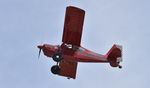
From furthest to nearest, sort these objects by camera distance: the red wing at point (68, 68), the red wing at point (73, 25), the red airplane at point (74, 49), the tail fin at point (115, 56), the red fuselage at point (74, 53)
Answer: the red wing at point (68, 68) → the red fuselage at point (74, 53) → the tail fin at point (115, 56) → the red airplane at point (74, 49) → the red wing at point (73, 25)

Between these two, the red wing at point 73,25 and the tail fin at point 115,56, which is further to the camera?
the tail fin at point 115,56

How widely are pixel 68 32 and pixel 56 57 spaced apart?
2005mm

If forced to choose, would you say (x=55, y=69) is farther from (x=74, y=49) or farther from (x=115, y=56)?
(x=115, y=56)

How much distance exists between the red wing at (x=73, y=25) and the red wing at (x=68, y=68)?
2.51 meters

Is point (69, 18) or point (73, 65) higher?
point (69, 18)

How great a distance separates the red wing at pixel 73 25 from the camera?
22.9 metres

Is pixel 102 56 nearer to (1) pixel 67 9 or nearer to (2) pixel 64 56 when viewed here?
(2) pixel 64 56

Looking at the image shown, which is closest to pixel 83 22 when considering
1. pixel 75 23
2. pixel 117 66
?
pixel 75 23

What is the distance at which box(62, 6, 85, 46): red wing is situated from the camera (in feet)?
75.2

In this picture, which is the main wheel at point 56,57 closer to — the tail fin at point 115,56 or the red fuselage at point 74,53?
the red fuselage at point 74,53

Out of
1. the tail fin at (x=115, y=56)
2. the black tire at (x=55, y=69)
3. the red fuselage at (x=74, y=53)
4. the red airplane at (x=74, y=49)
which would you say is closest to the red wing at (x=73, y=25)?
the red airplane at (x=74, y=49)

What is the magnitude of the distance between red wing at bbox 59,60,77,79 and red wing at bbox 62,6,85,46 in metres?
2.51

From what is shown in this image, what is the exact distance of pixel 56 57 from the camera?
23.2 metres

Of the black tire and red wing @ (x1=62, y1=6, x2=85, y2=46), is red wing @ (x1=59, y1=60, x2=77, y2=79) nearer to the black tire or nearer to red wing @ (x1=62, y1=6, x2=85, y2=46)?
the black tire
